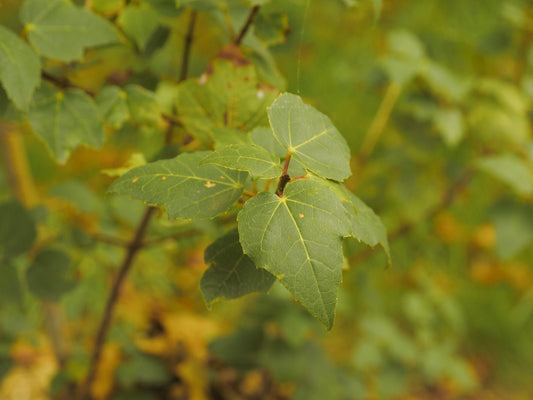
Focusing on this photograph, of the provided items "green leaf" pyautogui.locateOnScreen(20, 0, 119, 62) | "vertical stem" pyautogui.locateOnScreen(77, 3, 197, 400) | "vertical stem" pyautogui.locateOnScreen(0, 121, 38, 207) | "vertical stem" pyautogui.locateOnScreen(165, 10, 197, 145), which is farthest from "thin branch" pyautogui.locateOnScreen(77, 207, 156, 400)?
"vertical stem" pyautogui.locateOnScreen(0, 121, 38, 207)

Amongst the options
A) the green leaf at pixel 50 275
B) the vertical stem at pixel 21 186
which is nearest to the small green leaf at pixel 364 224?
the green leaf at pixel 50 275

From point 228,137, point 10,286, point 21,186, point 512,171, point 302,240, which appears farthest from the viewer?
point 21,186

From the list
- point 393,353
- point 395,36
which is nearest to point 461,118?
point 395,36

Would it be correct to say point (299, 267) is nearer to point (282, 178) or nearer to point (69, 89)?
point (282, 178)

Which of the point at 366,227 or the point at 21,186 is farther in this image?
the point at 21,186

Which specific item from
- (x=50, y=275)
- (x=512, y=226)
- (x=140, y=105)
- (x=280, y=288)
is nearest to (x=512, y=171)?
(x=512, y=226)

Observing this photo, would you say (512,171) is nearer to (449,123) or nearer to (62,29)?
(449,123)

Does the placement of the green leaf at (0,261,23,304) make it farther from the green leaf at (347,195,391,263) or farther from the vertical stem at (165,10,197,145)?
the green leaf at (347,195,391,263)
